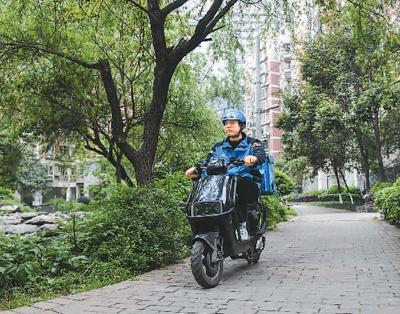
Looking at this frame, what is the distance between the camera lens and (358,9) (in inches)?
326

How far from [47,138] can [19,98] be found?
66.7 inches

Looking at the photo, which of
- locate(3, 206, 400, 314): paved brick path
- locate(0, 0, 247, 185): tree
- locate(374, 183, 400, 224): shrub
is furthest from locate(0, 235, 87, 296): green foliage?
locate(374, 183, 400, 224): shrub

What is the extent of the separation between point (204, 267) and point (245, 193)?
1.27m

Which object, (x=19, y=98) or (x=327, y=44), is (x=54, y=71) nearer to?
(x=19, y=98)

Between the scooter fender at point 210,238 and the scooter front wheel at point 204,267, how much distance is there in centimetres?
4

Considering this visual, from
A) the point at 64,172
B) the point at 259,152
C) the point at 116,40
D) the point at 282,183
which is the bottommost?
the point at 259,152

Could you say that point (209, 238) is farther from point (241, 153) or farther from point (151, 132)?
point (151, 132)

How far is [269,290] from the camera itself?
15.1ft

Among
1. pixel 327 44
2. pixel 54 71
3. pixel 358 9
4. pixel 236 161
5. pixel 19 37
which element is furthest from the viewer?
pixel 327 44

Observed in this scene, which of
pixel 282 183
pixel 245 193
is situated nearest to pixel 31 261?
pixel 245 193

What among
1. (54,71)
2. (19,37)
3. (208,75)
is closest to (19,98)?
(54,71)

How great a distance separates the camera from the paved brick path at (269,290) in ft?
13.0

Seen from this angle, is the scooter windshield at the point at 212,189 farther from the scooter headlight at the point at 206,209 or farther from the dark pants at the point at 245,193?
the dark pants at the point at 245,193

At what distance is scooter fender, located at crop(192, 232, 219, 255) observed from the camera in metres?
4.87
